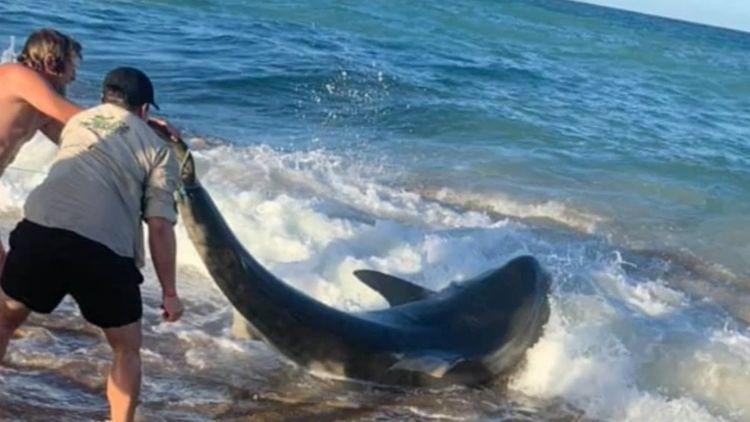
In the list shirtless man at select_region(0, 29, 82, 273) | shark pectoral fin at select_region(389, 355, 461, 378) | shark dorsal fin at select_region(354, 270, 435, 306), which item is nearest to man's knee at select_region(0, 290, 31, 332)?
shirtless man at select_region(0, 29, 82, 273)

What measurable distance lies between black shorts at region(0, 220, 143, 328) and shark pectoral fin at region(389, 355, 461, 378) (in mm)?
2086

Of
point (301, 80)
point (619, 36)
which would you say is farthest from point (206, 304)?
point (619, 36)

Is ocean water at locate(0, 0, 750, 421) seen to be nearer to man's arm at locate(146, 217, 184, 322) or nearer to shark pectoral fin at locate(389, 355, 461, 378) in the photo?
shark pectoral fin at locate(389, 355, 461, 378)

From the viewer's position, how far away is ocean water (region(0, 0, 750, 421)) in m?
6.58

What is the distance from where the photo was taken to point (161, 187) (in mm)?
4840

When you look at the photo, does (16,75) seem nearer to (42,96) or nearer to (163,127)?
(42,96)

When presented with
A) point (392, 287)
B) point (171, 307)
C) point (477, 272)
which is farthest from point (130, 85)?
point (477, 272)

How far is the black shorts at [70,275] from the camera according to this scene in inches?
188

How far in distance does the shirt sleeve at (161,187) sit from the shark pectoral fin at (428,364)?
7.23ft

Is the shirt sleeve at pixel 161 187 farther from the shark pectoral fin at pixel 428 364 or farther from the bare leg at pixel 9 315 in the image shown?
the shark pectoral fin at pixel 428 364

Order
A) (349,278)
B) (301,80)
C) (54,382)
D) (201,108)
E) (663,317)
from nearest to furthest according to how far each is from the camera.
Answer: (54,382)
(349,278)
(663,317)
(201,108)
(301,80)

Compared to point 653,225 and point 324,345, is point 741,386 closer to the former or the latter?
point 324,345

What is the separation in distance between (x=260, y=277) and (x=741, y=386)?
13.0 feet

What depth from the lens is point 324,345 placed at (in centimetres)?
637
